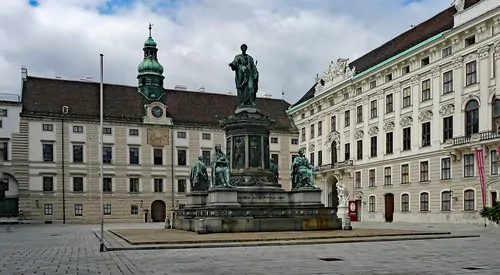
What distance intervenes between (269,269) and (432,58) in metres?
38.9

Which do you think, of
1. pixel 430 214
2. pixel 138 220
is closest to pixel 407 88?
pixel 430 214

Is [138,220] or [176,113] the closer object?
[138,220]

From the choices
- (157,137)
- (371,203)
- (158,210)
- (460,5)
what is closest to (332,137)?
(371,203)

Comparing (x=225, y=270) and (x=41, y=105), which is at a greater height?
(x=41, y=105)

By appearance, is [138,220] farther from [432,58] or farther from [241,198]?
[241,198]

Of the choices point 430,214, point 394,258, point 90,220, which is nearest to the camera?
point 394,258

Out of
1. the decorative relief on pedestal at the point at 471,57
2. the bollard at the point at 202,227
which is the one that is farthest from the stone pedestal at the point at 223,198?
the decorative relief on pedestal at the point at 471,57

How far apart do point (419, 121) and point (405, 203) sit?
295 inches

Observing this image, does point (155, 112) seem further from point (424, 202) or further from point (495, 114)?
point (495, 114)

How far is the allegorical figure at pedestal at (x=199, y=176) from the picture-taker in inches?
1212

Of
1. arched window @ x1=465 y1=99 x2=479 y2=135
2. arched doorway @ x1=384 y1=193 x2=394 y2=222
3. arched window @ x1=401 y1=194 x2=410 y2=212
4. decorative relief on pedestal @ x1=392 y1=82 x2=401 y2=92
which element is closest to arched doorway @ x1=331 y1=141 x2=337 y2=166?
arched doorway @ x1=384 y1=193 x2=394 y2=222

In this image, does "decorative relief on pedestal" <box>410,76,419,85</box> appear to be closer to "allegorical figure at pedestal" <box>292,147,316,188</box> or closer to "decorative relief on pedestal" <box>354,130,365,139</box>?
"decorative relief on pedestal" <box>354,130,365,139</box>

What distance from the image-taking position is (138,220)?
66.6 metres

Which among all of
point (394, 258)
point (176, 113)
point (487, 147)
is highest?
point (176, 113)
